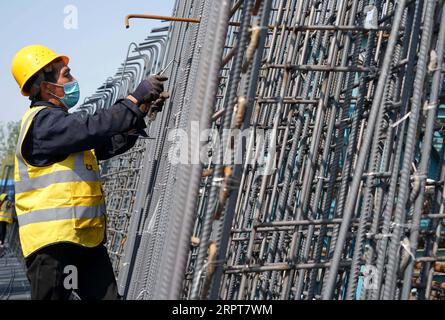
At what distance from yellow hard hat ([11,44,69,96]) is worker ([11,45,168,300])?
0.84ft

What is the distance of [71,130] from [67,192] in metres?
0.36

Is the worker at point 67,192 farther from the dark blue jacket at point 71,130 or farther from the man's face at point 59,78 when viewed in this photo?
the man's face at point 59,78

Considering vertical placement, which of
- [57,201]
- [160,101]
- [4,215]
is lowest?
[57,201]

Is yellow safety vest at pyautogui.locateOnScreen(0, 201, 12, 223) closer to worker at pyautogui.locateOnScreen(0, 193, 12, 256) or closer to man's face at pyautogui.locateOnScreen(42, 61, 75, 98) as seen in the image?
worker at pyautogui.locateOnScreen(0, 193, 12, 256)

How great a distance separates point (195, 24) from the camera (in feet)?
14.9

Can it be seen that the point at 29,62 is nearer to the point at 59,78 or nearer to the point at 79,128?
the point at 59,78

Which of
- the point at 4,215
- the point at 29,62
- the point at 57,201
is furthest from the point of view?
the point at 4,215

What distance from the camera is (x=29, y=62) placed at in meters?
3.89

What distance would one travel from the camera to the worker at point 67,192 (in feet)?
11.3

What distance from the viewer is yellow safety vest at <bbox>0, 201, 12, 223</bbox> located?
13.9 metres

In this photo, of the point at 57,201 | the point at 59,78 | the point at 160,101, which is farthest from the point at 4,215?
the point at 57,201

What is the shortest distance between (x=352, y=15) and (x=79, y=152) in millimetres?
1815

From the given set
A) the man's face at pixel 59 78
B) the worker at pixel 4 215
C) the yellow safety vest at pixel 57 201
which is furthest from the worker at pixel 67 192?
the worker at pixel 4 215

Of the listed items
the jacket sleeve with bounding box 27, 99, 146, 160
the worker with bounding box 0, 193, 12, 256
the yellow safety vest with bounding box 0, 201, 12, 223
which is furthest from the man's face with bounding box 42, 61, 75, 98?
the yellow safety vest with bounding box 0, 201, 12, 223
